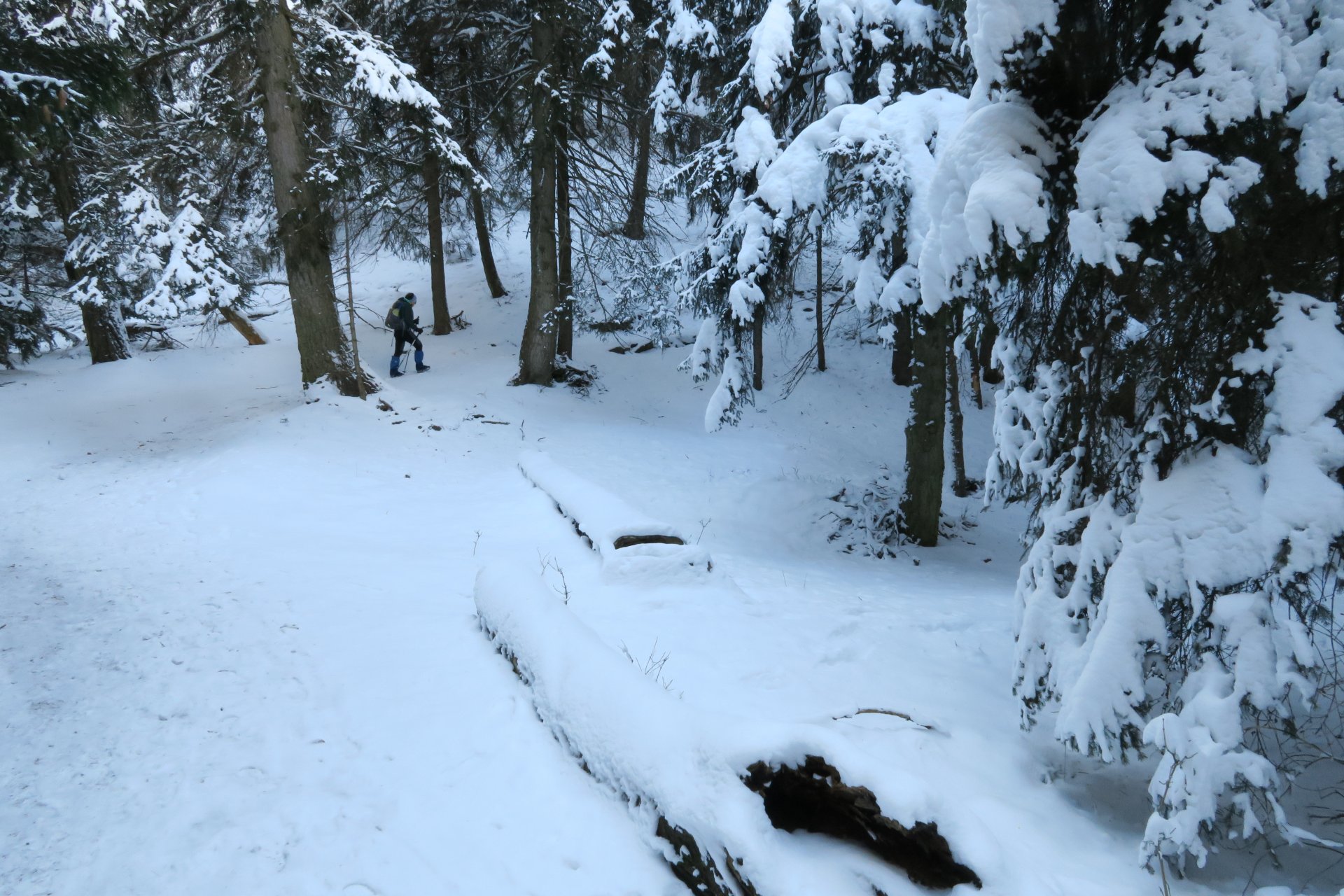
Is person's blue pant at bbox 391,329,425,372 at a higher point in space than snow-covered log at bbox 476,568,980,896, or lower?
higher

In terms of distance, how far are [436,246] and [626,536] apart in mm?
13129

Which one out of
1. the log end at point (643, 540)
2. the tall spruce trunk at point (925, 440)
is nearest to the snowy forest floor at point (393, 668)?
the log end at point (643, 540)

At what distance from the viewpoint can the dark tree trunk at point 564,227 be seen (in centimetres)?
1403

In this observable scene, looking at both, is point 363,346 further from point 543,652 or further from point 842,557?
point 543,652

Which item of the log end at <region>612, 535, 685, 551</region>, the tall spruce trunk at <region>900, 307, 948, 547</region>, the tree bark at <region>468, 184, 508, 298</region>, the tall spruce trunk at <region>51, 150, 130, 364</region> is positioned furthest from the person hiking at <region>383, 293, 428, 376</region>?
the log end at <region>612, 535, 685, 551</region>

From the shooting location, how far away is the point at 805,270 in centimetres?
2214

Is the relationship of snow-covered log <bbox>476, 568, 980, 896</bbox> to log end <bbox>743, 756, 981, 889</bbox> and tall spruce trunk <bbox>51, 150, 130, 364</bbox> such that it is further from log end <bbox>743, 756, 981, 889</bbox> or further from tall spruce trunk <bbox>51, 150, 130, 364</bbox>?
tall spruce trunk <bbox>51, 150, 130, 364</bbox>

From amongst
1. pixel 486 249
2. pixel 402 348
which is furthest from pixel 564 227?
pixel 486 249

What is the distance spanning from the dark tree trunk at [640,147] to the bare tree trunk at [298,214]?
5.72 metres

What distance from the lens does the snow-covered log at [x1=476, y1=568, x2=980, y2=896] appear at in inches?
105

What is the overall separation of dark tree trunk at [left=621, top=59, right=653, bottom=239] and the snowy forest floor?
6.94 metres

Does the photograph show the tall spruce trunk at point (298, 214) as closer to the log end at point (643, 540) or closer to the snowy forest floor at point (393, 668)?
the snowy forest floor at point (393, 668)

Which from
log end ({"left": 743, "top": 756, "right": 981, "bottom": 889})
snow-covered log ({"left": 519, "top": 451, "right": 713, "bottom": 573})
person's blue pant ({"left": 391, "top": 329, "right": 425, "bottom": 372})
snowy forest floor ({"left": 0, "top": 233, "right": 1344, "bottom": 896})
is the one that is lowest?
snowy forest floor ({"left": 0, "top": 233, "right": 1344, "bottom": 896})

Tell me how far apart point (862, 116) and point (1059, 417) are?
3.92 meters
